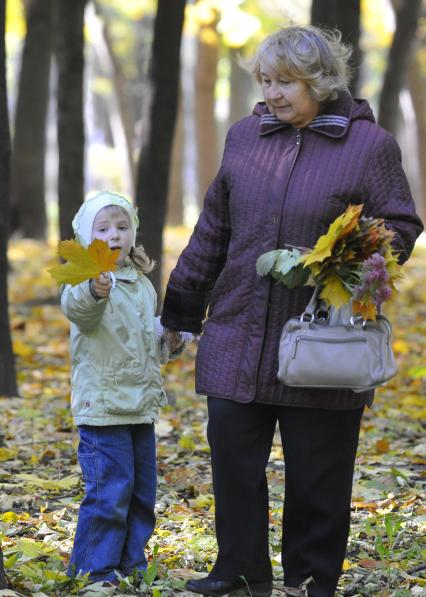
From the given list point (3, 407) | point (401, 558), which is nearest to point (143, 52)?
point (3, 407)

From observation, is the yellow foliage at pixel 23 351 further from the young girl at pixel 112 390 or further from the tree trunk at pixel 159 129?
the young girl at pixel 112 390

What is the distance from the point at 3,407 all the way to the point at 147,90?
375cm

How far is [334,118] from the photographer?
357 centimetres

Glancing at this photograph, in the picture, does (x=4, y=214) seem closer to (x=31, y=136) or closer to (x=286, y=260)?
(x=286, y=260)

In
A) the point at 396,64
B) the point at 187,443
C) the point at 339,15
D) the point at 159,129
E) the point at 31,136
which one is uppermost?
the point at 396,64

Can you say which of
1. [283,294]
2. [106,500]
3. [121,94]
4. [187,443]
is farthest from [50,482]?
[121,94]

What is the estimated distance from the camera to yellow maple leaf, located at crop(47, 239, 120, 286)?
3547 millimetres

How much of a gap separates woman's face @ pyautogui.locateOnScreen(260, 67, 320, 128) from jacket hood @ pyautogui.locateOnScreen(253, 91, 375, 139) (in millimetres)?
42

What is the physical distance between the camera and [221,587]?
3779 mm

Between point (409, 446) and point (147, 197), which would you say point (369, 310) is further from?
point (147, 197)

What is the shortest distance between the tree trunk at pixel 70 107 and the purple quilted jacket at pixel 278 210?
22.2ft

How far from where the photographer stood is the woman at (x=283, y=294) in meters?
3.53

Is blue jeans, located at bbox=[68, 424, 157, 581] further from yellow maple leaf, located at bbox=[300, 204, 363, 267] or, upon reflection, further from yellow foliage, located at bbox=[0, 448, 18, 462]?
yellow foliage, located at bbox=[0, 448, 18, 462]

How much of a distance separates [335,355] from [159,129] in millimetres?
6394
